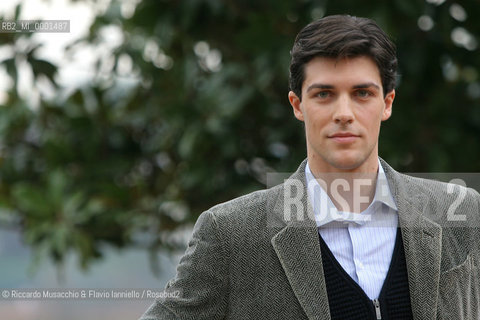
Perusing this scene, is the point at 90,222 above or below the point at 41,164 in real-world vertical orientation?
below

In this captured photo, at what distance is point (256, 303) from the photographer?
70.5 inches

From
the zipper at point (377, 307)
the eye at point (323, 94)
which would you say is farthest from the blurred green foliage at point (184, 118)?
the zipper at point (377, 307)

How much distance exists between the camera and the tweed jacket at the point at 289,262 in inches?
68.7

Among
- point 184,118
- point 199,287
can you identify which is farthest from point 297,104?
point 184,118

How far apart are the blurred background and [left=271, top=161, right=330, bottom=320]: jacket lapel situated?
153cm

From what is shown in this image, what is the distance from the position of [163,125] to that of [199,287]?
7.04ft

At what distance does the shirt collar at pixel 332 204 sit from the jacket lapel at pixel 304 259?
0.11 ft

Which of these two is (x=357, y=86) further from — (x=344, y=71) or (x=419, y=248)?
(x=419, y=248)

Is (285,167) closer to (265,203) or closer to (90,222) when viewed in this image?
(90,222)

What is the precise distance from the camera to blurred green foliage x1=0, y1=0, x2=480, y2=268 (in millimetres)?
3408

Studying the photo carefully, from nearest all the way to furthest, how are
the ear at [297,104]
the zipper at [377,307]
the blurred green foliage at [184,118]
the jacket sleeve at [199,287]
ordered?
the zipper at [377,307] → the jacket sleeve at [199,287] → the ear at [297,104] → the blurred green foliage at [184,118]

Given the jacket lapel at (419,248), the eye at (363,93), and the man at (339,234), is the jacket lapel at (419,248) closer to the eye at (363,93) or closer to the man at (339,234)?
the man at (339,234)

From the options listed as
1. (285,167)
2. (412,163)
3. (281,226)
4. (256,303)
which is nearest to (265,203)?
A: (281,226)

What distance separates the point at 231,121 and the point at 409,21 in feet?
2.81
